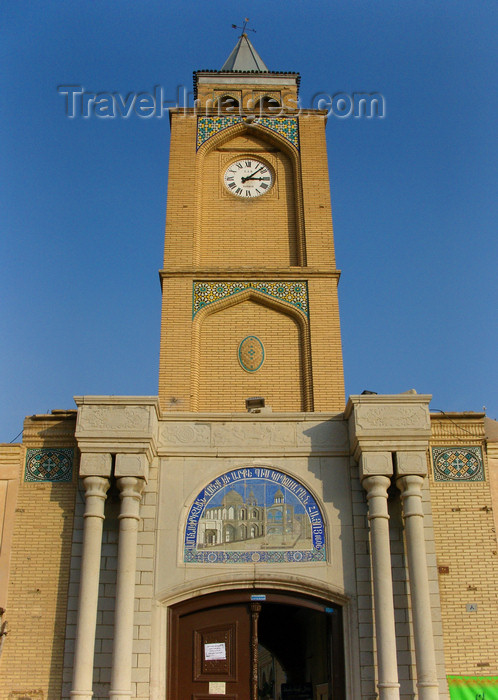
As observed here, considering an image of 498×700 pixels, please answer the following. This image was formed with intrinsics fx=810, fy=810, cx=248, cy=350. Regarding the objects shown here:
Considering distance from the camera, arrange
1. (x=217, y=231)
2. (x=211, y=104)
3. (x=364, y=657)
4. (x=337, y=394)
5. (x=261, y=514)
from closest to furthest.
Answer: (x=364, y=657), (x=261, y=514), (x=337, y=394), (x=217, y=231), (x=211, y=104)

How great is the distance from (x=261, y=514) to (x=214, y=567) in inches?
32.4

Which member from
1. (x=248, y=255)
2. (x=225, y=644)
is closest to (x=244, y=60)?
(x=248, y=255)

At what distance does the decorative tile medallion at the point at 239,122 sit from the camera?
47.2ft

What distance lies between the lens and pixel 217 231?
1367 centimetres

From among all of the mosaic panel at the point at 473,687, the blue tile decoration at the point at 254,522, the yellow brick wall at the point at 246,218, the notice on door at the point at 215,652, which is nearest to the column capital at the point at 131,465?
the blue tile decoration at the point at 254,522

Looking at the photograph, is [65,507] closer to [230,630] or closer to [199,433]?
[199,433]

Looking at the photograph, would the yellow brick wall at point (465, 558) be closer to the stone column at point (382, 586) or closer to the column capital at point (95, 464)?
the stone column at point (382, 586)

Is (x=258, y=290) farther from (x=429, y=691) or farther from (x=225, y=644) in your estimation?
(x=429, y=691)

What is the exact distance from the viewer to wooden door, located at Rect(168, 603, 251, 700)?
903 cm

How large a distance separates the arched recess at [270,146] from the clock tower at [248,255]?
0.02 metres

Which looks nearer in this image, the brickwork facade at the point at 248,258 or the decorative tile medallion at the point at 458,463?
the decorative tile medallion at the point at 458,463

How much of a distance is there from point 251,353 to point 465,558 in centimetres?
458

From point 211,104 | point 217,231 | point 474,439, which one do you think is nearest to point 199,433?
point 474,439

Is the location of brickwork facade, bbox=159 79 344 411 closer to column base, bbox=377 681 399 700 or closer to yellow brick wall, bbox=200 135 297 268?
yellow brick wall, bbox=200 135 297 268
